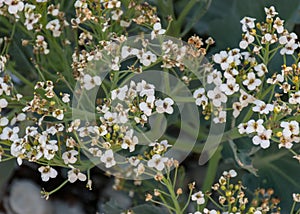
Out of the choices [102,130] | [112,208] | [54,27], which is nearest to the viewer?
[102,130]

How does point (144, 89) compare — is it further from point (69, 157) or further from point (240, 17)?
point (240, 17)

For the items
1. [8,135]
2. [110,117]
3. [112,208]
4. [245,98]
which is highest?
[245,98]

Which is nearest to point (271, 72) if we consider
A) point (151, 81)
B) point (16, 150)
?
point (151, 81)

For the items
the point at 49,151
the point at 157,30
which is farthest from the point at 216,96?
the point at 49,151

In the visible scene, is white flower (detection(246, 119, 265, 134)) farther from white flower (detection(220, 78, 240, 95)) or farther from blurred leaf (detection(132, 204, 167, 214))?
blurred leaf (detection(132, 204, 167, 214))

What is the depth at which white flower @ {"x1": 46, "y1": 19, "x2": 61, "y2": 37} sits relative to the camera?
91 centimetres

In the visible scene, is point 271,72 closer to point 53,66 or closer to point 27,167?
point 53,66

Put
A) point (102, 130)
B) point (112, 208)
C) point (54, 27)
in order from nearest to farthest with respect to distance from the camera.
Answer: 1. point (102, 130)
2. point (54, 27)
3. point (112, 208)

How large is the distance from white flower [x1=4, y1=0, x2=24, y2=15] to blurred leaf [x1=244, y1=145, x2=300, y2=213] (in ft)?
1.56

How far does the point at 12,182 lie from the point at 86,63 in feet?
2.31

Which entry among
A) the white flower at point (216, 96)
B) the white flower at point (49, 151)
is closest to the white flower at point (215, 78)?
the white flower at point (216, 96)

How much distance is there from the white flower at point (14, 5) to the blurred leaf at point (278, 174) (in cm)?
47

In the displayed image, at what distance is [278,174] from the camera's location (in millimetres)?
1120

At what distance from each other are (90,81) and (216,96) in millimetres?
177
